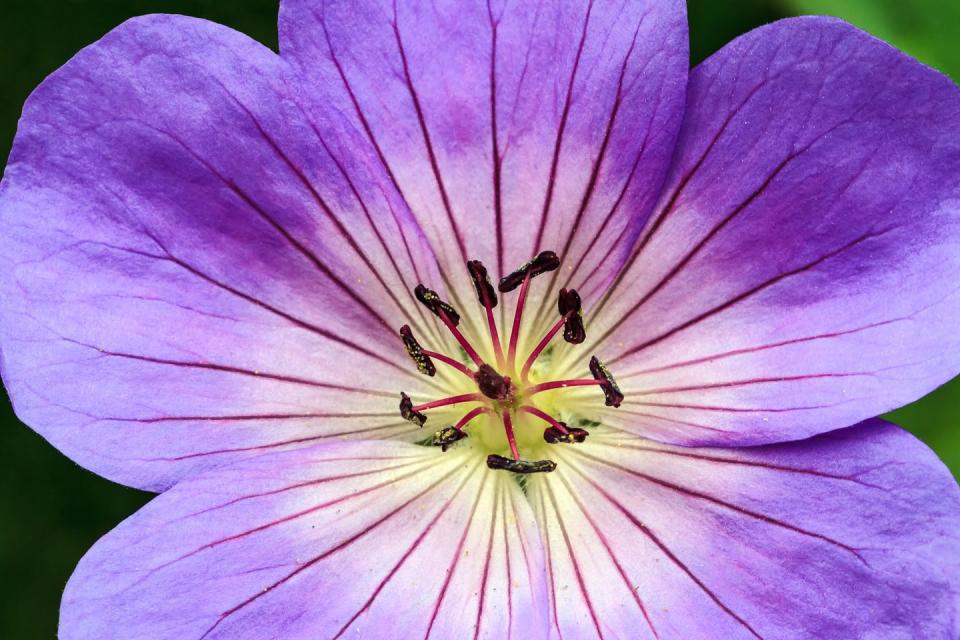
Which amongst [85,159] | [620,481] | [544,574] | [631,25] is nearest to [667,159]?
[631,25]

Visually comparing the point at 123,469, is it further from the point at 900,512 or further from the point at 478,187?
the point at 900,512

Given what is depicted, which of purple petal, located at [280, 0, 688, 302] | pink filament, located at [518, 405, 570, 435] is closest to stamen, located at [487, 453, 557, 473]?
pink filament, located at [518, 405, 570, 435]

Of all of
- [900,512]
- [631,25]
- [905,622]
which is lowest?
[905,622]

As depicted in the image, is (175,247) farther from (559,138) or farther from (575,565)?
(575,565)

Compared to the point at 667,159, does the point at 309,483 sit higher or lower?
lower

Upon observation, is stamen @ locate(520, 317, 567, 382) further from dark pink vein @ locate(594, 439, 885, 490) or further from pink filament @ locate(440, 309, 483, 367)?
dark pink vein @ locate(594, 439, 885, 490)

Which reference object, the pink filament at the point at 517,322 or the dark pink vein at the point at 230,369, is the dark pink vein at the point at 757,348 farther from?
the dark pink vein at the point at 230,369
